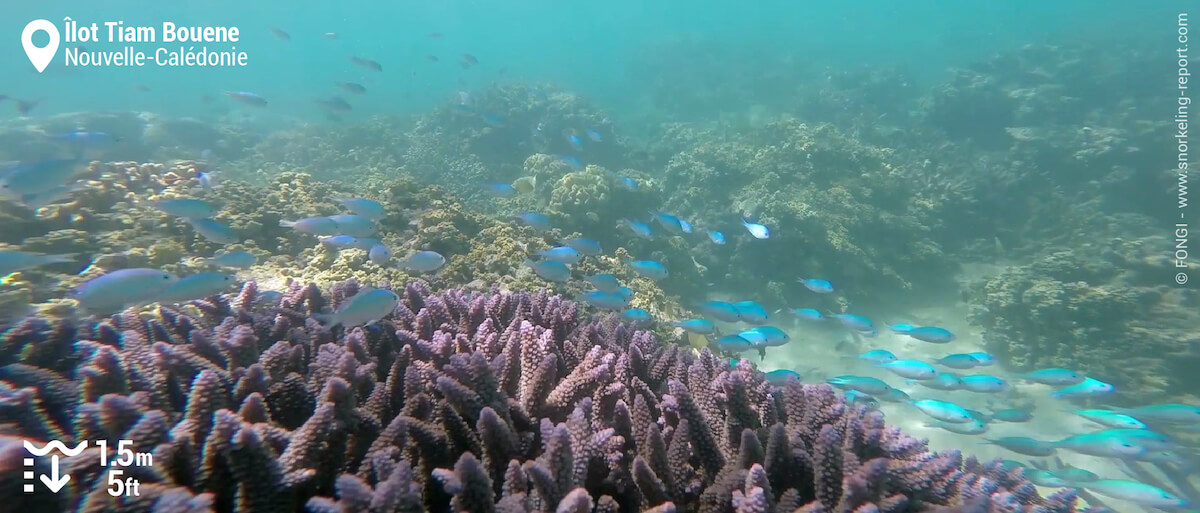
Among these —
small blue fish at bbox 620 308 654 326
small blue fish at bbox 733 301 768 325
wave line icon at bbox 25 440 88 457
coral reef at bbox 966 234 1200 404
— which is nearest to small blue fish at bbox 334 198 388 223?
small blue fish at bbox 620 308 654 326

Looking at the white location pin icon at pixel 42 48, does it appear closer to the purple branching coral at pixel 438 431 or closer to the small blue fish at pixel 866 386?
the purple branching coral at pixel 438 431

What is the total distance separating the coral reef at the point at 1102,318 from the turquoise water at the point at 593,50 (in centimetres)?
1845

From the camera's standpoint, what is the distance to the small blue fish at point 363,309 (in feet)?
10.4

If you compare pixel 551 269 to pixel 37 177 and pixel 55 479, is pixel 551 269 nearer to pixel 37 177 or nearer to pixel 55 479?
pixel 55 479

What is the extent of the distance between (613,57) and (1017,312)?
161 feet

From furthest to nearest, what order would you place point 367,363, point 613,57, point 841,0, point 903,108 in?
1. point 841,0
2. point 613,57
3. point 903,108
4. point 367,363

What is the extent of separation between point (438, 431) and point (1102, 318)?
1387cm

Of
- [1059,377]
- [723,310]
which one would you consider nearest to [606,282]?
[723,310]

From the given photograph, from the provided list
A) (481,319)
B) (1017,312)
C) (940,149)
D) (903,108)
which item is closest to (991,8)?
(903,108)

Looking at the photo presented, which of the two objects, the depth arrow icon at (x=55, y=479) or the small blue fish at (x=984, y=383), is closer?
the depth arrow icon at (x=55, y=479)

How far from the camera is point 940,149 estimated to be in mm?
18500

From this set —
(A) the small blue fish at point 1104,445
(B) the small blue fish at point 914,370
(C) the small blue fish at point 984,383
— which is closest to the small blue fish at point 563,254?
(B) the small blue fish at point 914,370

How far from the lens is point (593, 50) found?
61.3 m

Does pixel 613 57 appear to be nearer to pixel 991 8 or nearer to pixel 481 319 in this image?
pixel 481 319
